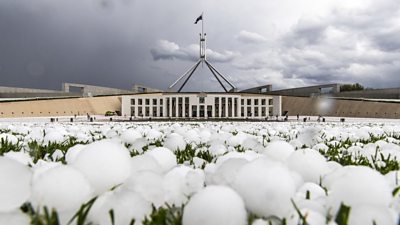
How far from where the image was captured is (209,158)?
9.27 feet

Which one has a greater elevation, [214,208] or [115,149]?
[115,149]

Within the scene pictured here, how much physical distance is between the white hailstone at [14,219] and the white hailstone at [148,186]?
0.35 m

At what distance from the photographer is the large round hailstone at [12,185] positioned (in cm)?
103

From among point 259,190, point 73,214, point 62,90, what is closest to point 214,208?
point 259,190

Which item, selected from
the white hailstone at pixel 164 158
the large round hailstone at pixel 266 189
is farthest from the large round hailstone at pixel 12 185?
the white hailstone at pixel 164 158

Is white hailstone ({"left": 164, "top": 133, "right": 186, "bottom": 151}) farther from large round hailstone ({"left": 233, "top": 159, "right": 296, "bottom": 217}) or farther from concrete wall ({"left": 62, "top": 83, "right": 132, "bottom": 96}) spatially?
concrete wall ({"left": 62, "top": 83, "right": 132, "bottom": 96})

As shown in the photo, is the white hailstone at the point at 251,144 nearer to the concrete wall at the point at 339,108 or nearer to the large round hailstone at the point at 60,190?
the large round hailstone at the point at 60,190

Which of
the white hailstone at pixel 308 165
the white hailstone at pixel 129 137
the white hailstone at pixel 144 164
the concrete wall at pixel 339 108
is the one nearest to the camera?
the white hailstone at pixel 144 164

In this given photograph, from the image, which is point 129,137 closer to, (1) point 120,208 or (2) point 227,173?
(2) point 227,173

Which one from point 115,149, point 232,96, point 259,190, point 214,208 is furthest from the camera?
point 232,96

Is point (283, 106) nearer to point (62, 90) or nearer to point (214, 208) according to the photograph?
point (62, 90)

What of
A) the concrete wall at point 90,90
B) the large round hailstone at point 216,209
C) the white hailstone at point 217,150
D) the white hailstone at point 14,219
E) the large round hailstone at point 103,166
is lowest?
the white hailstone at point 217,150

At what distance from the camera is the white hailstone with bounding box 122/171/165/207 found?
4.09 feet

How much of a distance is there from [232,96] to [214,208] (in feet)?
290
